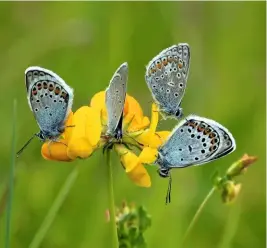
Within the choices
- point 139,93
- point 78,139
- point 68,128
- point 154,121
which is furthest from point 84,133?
point 139,93

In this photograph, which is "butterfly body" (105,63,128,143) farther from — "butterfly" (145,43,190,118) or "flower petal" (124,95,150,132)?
"butterfly" (145,43,190,118)

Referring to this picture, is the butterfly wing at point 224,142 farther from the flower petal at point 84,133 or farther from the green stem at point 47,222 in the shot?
the green stem at point 47,222

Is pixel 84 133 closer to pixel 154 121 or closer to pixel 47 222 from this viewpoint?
pixel 154 121

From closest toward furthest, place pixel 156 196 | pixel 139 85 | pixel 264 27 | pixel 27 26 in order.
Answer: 1. pixel 156 196
2. pixel 139 85
3. pixel 27 26
4. pixel 264 27

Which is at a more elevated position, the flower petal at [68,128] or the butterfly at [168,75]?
the butterfly at [168,75]

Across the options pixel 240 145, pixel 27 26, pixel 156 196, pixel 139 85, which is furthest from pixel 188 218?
pixel 27 26

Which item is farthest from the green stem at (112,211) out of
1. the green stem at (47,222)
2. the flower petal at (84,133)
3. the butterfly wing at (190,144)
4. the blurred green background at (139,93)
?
the blurred green background at (139,93)

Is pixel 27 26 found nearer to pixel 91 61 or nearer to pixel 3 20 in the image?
pixel 3 20
